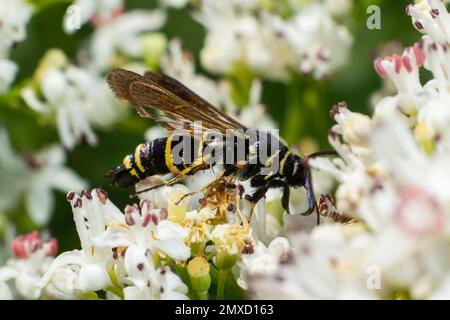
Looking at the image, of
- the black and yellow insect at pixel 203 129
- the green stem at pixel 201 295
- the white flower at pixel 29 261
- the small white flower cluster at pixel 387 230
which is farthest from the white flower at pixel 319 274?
the white flower at pixel 29 261

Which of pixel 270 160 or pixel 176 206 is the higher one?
pixel 270 160

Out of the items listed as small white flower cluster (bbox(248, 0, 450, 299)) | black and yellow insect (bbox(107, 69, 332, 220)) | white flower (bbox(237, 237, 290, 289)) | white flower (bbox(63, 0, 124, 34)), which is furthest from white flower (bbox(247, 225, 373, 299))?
white flower (bbox(63, 0, 124, 34))

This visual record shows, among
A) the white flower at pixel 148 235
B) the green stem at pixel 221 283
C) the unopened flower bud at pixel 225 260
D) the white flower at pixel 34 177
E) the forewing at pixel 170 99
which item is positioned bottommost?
the green stem at pixel 221 283

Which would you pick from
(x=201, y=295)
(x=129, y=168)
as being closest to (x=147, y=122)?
(x=129, y=168)

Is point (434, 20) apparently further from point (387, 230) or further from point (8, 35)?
point (8, 35)

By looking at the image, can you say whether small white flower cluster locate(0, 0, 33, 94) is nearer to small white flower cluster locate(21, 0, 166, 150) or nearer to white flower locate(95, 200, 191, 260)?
small white flower cluster locate(21, 0, 166, 150)

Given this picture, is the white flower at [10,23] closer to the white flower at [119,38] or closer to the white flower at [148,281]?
the white flower at [119,38]
